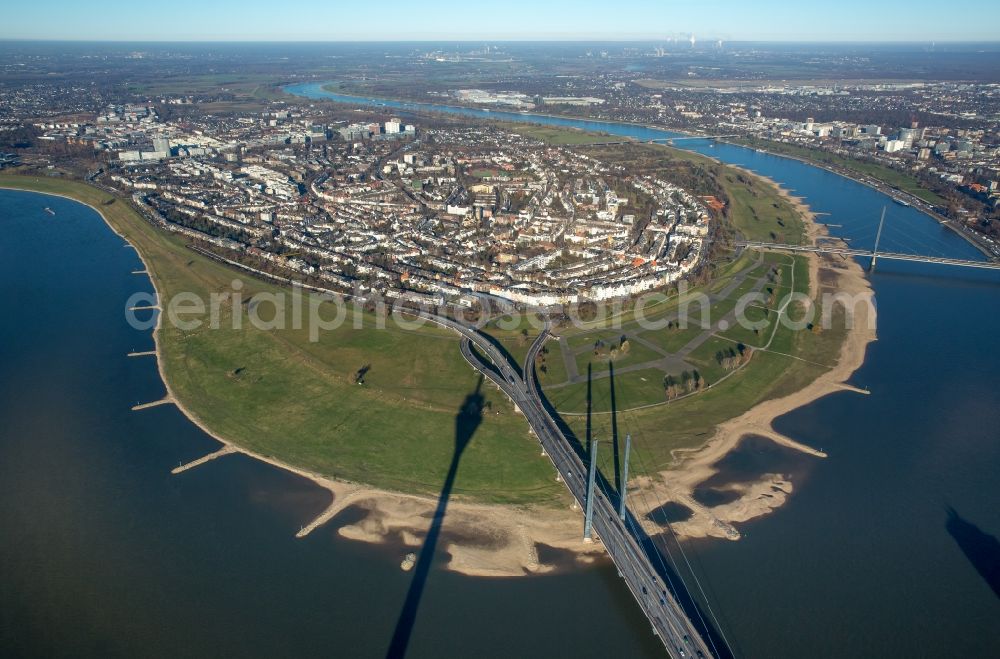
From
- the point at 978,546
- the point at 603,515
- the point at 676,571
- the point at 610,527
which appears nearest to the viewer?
the point at 676,571

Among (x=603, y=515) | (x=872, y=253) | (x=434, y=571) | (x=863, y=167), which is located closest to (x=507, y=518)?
(x=434, y=571)

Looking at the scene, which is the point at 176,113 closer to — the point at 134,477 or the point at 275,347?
the point at 275,347

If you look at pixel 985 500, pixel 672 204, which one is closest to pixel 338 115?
pixel 672 204

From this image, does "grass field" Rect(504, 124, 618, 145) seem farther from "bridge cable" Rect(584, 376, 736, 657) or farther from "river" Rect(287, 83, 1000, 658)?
"bridge cable" Rect(584, 376, 736, 657)

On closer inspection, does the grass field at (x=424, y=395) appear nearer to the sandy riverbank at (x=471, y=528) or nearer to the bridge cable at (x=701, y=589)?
the sandy riverbank at (x=471, y=528)

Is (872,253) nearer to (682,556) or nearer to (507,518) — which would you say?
(682,556)

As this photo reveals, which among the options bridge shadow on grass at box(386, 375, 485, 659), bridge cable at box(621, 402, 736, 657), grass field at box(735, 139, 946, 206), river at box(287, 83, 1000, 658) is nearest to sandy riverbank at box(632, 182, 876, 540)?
bridge cable at box(621, 402, 736, 657)

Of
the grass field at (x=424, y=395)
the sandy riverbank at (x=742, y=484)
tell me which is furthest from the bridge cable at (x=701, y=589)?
the grass field at (x=424, y=395)
